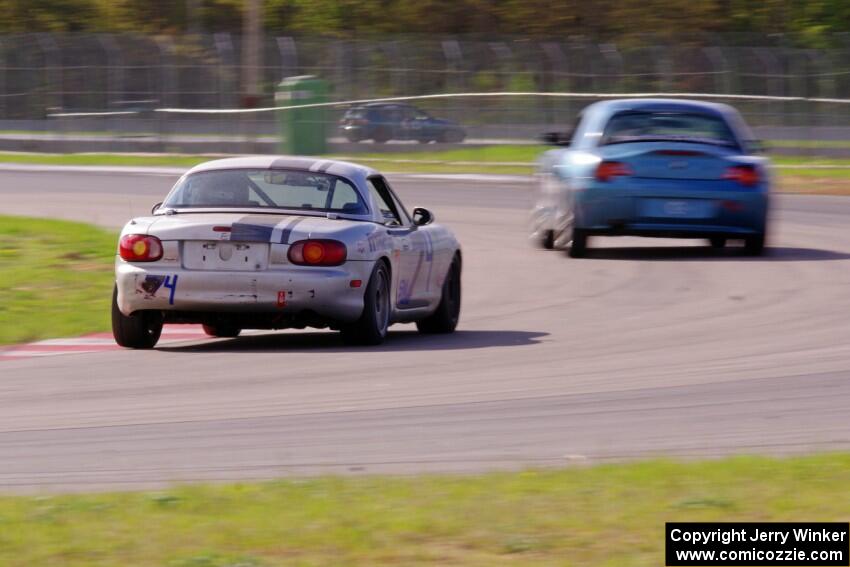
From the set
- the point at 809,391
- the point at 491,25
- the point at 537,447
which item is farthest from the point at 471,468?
the point at 491,25

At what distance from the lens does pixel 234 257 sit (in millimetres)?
10555

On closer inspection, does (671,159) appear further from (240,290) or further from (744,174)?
(240,290)

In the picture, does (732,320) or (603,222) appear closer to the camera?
(732,320)

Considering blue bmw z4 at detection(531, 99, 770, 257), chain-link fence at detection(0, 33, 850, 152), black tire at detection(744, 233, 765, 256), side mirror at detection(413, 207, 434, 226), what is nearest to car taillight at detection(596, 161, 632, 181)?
blue bmw z4 at detection(531, 99, 770, 257)

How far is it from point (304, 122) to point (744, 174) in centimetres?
2030

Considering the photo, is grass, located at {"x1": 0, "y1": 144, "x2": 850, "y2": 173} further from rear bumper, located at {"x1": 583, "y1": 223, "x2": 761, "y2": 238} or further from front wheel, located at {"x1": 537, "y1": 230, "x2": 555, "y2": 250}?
rear bumper, located at {"x1": 583, "y1": 223, "x2": 761, "y2": 238}

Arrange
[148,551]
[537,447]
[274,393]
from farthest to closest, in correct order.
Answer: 1. [274,393]
2. [537,447]
3. [148,551]

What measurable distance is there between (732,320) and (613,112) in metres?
4.96

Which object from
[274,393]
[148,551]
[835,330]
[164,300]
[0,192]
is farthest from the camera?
[0,192]

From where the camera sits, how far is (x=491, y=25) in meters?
64.3

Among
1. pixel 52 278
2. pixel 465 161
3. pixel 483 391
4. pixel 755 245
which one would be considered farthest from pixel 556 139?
pixel 465 161

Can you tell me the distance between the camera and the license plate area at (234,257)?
10.5 meters

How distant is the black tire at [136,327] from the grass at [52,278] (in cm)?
116

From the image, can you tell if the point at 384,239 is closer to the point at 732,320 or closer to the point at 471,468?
the point at 732,320
